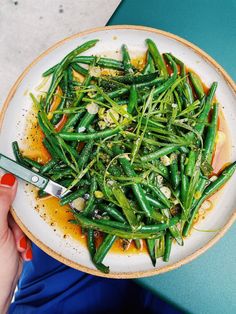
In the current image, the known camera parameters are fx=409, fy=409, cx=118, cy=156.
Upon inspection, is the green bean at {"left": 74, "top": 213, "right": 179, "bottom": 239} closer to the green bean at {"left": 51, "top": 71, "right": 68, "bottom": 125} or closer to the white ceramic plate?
the white ceramic plate

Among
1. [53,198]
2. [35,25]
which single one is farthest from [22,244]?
[35,25]

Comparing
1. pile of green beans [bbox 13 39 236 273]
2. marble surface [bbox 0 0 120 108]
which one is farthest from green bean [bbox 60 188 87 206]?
marble surface [bbox 0 0 120 108]

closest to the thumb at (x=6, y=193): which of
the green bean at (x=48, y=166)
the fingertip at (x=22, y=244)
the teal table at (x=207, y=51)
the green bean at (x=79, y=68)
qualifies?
the green bean at (x=48, y=166)

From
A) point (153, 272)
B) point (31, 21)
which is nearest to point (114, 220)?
point (153, 272)

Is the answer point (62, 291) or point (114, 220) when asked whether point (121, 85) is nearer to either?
point (114, 220)

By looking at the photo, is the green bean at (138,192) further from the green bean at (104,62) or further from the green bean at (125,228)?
the green bean at (104,62)

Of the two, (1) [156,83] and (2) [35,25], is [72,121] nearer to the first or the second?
(1) [156,83]

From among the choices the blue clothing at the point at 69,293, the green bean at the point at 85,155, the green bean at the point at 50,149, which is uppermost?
the green bean at the point at 85,155
